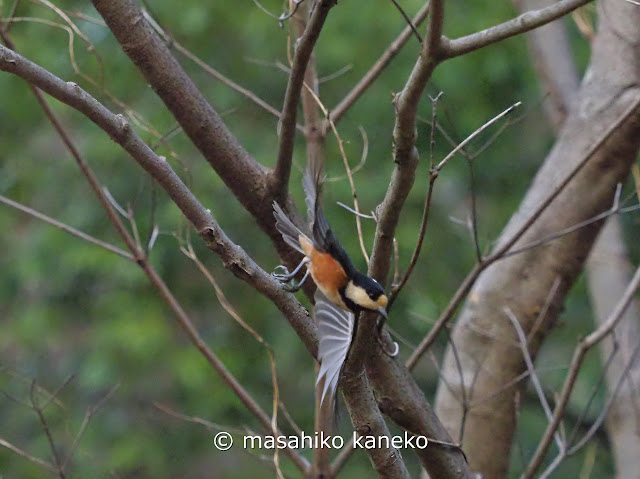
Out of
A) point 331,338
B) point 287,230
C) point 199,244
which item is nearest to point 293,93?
point 287,230

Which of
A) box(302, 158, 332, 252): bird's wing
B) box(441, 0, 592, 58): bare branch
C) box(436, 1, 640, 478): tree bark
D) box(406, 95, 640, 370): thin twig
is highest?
box(441, 0, 592, 58): bare branch

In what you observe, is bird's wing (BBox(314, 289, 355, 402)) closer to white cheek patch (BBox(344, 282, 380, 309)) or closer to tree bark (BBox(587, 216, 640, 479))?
white cheek patch (BBox(344, 282, 380, 309))

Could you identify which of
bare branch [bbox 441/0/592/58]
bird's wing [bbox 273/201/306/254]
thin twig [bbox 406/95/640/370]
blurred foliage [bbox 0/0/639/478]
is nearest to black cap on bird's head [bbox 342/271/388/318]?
bird's wing [bbox 273/201/306/254]

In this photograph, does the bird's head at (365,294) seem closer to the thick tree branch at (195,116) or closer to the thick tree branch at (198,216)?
the thick tree branch at (198,216)

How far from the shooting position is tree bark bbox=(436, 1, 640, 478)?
2.42m

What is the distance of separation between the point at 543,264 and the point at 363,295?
4.20 feet

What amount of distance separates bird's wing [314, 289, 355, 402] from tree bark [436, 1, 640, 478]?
110 centimetres

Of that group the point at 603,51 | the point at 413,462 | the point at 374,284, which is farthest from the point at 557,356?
the point at 374,284

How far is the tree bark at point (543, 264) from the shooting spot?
242cm

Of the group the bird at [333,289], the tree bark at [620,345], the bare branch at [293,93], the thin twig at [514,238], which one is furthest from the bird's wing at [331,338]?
the tree bark at [620,345]

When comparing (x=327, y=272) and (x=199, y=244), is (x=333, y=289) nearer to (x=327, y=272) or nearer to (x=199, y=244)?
(x=327, y=272)

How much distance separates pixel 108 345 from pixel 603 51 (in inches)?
125

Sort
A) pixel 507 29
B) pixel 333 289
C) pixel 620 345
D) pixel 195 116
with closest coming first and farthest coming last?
pixel 507 29, pixel 333 289, pixel 195 116, pixel 620 345

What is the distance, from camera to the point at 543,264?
8.16ft
